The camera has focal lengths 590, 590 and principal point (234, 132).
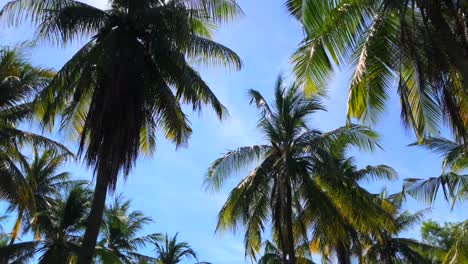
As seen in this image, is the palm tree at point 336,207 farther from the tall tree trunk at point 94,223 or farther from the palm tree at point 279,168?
the tall tree trunk at point 94,223

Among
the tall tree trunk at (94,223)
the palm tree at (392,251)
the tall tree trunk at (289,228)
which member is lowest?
the tall tree trunk at (94,223)

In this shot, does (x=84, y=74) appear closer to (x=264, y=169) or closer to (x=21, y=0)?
(x=21, y=0)

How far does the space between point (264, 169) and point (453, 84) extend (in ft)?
31.8

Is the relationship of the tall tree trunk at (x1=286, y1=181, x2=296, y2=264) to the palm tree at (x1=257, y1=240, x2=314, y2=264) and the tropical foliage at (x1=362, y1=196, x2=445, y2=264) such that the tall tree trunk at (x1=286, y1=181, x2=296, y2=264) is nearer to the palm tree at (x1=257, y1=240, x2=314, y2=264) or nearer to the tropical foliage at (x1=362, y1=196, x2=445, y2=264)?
the palm tree at (x1=257, y1=240, x2=314, y2=264)

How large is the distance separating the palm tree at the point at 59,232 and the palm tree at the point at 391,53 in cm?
1424

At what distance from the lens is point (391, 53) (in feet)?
32.3

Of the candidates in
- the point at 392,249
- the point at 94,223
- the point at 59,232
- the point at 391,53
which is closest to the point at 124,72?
the point at 94,223

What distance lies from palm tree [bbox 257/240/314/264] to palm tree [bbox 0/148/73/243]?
30.9 feet

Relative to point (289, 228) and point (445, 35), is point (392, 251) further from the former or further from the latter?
point (445, 35)

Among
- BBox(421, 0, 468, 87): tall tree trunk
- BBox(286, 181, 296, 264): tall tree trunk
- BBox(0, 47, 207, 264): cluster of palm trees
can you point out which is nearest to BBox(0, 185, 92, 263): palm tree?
BBox(0, 47, 207, 264): cluster of palm trees

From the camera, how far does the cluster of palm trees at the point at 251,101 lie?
8.84m

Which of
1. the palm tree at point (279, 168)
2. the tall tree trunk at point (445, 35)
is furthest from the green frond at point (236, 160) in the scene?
the tall tree trunk at point (445, 35)

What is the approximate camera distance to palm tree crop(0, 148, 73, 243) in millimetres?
16312

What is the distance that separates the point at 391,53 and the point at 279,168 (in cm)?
842
